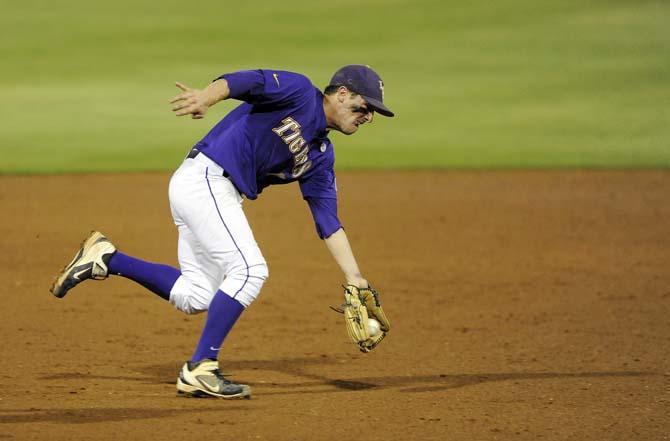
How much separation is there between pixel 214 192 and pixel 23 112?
1320 cm

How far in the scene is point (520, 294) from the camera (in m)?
8.71

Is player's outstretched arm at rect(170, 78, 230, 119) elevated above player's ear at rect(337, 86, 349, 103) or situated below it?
below

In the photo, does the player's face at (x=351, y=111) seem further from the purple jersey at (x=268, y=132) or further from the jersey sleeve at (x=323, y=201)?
the jersey sleeve at (x=323, y=201)

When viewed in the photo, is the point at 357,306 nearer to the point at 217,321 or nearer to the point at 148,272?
the point at 217,321

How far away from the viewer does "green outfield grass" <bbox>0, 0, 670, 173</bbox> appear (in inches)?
638

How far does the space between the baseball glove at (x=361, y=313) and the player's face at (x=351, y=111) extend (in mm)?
866

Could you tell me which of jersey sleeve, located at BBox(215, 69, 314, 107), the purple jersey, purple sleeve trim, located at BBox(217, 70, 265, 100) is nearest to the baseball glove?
the purple jersey

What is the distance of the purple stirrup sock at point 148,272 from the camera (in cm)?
580

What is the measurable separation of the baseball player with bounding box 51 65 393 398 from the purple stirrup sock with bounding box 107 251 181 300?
10 mm

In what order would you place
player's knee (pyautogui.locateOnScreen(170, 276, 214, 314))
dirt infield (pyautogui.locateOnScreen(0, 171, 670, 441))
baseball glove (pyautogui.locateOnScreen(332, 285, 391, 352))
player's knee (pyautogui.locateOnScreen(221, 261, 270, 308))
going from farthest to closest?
baseball glove (pyautogui.locateOnScreen(332, 285, 391, 352))
player's knee (pyautogui.locateOnScreen(170, 276, 214, 314))
player's knee (pyautogui.locateOnScreen(221, 261, 270, 308))
dirt infield (pyautogui.locateOnScreen(0, 171, 670, 441))

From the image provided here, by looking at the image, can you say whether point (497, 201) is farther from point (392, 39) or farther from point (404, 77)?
point (392, 39)

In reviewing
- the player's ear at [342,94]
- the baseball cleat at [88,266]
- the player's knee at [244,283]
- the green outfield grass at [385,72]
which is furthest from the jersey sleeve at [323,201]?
the green outfield grass at [385,72]

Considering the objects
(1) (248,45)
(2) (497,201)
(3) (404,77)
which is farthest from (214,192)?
(1) (248,45)

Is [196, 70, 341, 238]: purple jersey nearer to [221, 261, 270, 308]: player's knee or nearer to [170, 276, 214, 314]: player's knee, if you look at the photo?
[221, 261, 270, 308]: player's knee
